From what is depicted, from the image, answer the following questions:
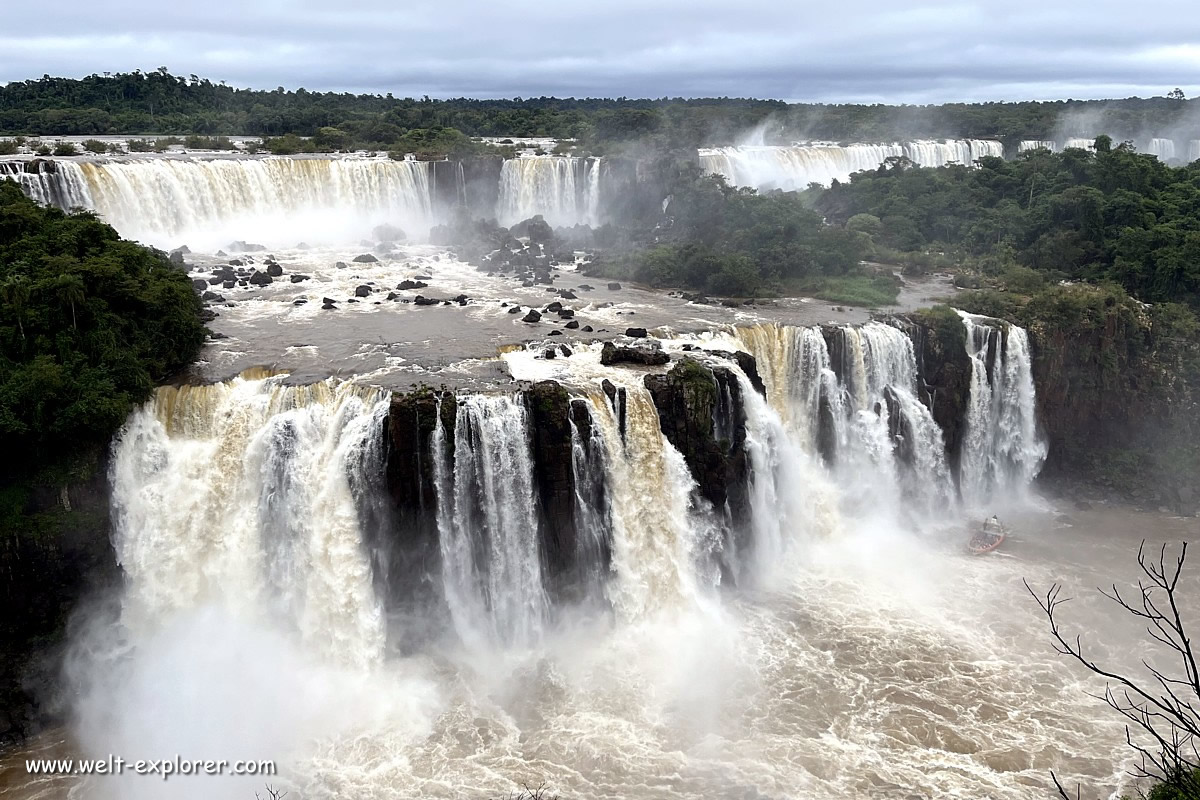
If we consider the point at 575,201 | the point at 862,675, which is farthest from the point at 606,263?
the point at 862,675

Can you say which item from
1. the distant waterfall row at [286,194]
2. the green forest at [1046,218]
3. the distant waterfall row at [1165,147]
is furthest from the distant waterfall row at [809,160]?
the distant waterfall row at [286,194]

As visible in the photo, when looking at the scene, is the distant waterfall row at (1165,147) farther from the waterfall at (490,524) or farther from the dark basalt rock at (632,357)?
the waterfall at (490,524)

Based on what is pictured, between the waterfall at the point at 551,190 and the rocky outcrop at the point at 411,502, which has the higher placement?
the waterfall at the point at 551,190

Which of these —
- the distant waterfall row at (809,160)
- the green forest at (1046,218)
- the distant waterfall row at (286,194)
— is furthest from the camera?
the distant waterfall row at (809,160)

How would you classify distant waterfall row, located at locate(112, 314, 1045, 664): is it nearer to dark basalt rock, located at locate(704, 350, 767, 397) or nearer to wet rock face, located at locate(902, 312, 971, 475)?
dark basalt rock, located at locate(704, 350, 767, 397)

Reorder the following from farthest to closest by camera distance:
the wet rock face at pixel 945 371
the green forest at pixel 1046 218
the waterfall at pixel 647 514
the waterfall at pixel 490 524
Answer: the green forest at pixel 1046 218 < the wet rock face at pixel 945 371 < the waterfall at pixel 647 514 < the waterfall at pixel 490 524

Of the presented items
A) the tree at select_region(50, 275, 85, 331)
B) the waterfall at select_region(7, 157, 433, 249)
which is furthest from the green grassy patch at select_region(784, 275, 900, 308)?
the tree at select_region(50, 275, 85, 331)

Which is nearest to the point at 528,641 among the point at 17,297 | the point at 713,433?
the point at 713,433

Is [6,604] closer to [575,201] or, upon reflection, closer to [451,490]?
[451,490]
